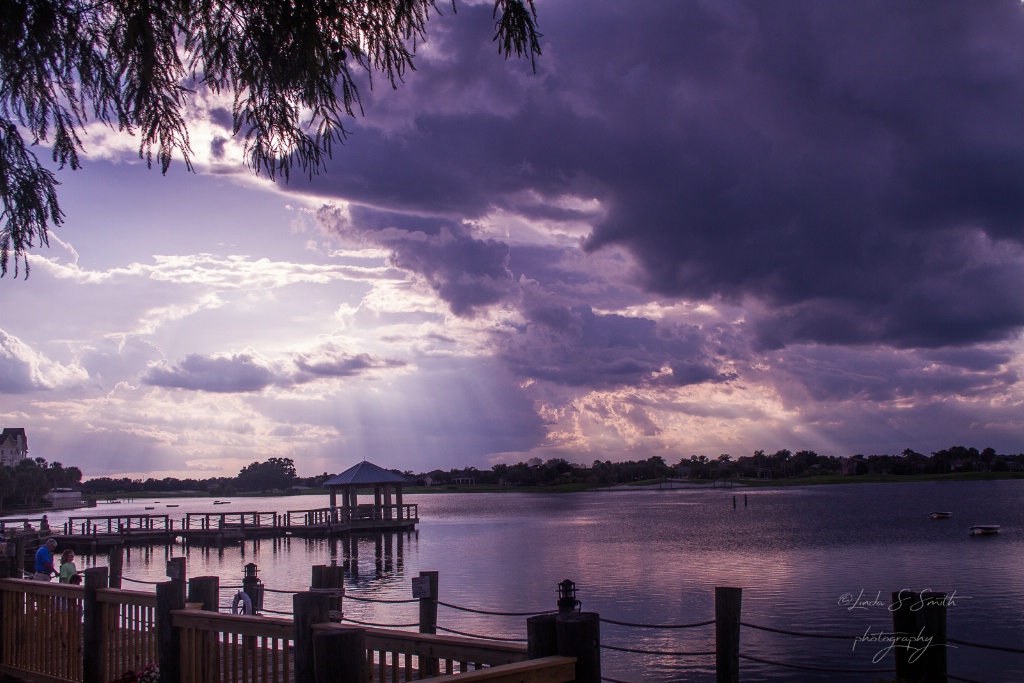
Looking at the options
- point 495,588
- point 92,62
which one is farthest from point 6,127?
point 495,588

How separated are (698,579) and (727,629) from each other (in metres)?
30.4

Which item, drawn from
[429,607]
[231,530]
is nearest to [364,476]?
[231,530]

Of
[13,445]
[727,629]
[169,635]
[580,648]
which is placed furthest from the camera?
[13,445]

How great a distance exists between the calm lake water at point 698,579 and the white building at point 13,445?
142m

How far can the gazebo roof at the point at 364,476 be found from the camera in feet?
210

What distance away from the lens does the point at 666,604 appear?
32.6m

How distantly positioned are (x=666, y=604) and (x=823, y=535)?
125 ft

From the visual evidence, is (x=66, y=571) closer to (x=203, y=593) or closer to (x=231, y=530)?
(x=203, y=593)

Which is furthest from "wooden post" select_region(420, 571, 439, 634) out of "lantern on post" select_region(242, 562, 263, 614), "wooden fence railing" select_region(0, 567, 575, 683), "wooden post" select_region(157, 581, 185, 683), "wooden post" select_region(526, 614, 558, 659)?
"wooden post" select_region(526, 614, 558, 659)

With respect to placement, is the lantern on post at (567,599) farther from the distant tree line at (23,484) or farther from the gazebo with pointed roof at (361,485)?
the distant tree line at (23,484)

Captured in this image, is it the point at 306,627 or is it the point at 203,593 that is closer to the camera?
the point at 306,627

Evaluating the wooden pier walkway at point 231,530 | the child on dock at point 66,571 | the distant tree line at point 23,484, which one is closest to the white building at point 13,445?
the distant tree line at point 23,484

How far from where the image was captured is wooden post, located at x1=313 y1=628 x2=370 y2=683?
459cm

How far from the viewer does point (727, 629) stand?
36.4 feet
